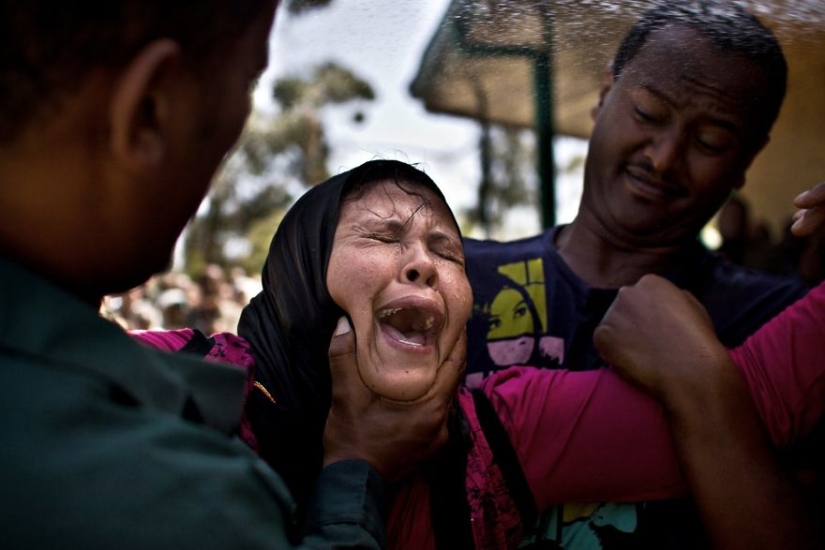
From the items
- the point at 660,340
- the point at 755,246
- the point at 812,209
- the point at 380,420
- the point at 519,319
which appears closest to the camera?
the point at 380,420

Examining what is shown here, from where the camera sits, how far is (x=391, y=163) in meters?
1.67

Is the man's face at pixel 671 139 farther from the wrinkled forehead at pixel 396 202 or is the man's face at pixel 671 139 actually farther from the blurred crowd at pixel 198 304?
the blurred crowd at pixel 198 304

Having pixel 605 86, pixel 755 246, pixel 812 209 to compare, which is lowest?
pixel 755 246

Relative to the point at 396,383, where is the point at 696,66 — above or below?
above

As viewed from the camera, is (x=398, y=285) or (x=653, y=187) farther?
(x=653, y=187)

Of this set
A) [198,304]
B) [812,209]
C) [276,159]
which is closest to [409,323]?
[812,209]

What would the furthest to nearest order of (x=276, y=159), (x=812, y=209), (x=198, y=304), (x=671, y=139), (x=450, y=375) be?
(x=198, y=304) < (x=276, y=159) < (x=671, y=139) < (x=812, y=209) < (x=450, y=375)

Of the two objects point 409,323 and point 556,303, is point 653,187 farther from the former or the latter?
point 409,323

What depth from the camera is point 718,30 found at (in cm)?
150

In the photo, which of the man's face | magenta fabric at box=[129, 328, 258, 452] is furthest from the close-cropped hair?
the man's face

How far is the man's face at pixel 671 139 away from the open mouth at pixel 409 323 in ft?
2.36

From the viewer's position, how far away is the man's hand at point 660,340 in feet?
4.96

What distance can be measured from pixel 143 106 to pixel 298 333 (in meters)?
0.78

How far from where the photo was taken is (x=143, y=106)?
78cm
